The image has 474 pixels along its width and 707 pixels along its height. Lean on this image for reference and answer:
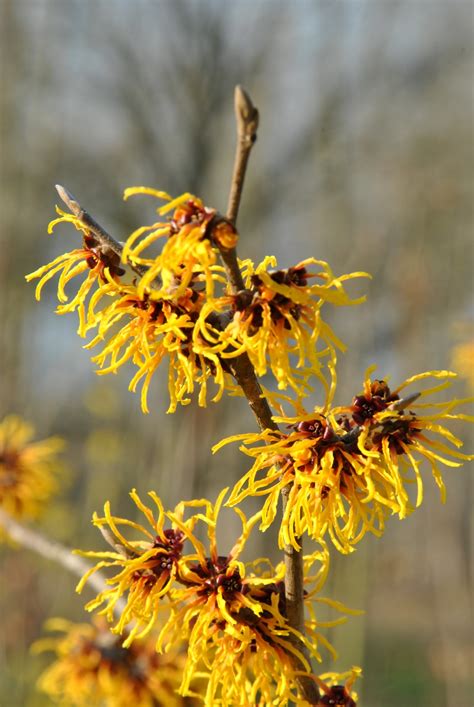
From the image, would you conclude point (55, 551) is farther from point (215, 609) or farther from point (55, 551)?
point (215, 609)

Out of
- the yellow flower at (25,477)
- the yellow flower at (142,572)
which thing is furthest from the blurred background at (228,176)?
the yellow flower at (142,572)

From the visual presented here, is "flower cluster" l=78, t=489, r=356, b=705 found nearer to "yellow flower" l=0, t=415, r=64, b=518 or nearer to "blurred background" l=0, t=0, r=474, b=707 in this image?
"yellow flower" l=0, t=415, r=64, b=518

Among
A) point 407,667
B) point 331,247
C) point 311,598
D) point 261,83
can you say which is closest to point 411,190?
point 331,247

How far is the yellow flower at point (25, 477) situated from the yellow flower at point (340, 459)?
1.32m

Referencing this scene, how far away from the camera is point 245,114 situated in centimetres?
69

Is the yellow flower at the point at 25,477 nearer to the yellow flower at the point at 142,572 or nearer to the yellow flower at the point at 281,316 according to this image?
the yellow flower at the point at 142,572

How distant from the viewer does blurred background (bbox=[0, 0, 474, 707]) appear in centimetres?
575

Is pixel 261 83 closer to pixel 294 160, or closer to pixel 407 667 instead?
pixel 294 160

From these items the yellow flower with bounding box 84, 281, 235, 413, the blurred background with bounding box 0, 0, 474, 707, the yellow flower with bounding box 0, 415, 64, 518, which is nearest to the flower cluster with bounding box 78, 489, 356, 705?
the yellow flower with bounding box 84, 281, 235, 413

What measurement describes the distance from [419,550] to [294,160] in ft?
16.3

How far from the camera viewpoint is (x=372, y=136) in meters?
8.70

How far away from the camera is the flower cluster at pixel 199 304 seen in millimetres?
817

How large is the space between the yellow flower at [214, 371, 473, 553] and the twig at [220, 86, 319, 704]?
3 cm

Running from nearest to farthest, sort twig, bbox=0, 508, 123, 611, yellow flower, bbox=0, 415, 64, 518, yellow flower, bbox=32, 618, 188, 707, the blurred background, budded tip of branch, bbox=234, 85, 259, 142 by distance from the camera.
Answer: budded tip of branch, bbox=234, 85, 259, 142 → twig, bbox=0, 508, 123, 611 → yellow flower, bbox=32, 618, 188, 707 → yellow flower, bbox=0, 415, 64, 518 → the blurred background
